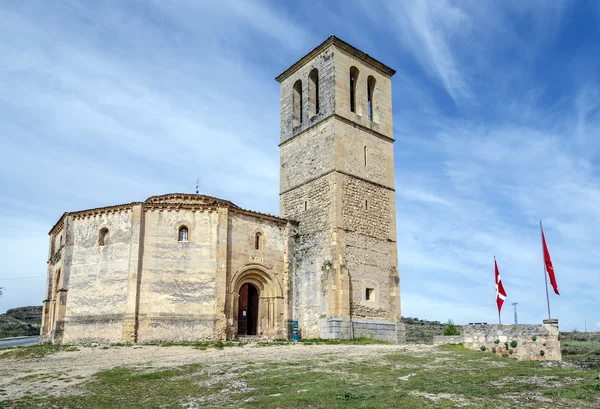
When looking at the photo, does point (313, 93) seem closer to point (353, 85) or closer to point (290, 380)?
point (353, 85)

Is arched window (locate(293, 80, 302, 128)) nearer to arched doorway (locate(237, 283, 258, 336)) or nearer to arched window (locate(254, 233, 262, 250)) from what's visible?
arched window (locate(254, 233, 262, 250))

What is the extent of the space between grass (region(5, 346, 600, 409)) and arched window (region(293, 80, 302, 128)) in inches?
717

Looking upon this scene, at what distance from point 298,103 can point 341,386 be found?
915 inches

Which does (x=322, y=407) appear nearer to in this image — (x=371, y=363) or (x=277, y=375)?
(x=277, y=375)

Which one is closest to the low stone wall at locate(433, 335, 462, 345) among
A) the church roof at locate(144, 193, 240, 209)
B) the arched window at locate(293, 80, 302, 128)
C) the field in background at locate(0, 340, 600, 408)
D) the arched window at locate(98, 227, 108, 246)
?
the field in background at locate(0, 340, 600, 408)

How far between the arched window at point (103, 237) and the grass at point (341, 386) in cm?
1170

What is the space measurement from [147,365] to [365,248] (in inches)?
580

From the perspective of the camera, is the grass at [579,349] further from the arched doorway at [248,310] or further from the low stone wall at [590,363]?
the arched doorway at [248,310]

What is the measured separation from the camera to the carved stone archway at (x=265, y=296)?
2853cm

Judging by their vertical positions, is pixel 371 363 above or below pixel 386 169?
below

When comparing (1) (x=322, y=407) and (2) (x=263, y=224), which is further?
(2) (x=263, y=224)

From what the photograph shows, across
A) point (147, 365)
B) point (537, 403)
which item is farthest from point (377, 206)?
point (537, 403)

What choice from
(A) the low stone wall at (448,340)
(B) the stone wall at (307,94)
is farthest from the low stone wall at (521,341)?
(B) the stone wall at (307,94)

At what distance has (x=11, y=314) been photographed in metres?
53.4
